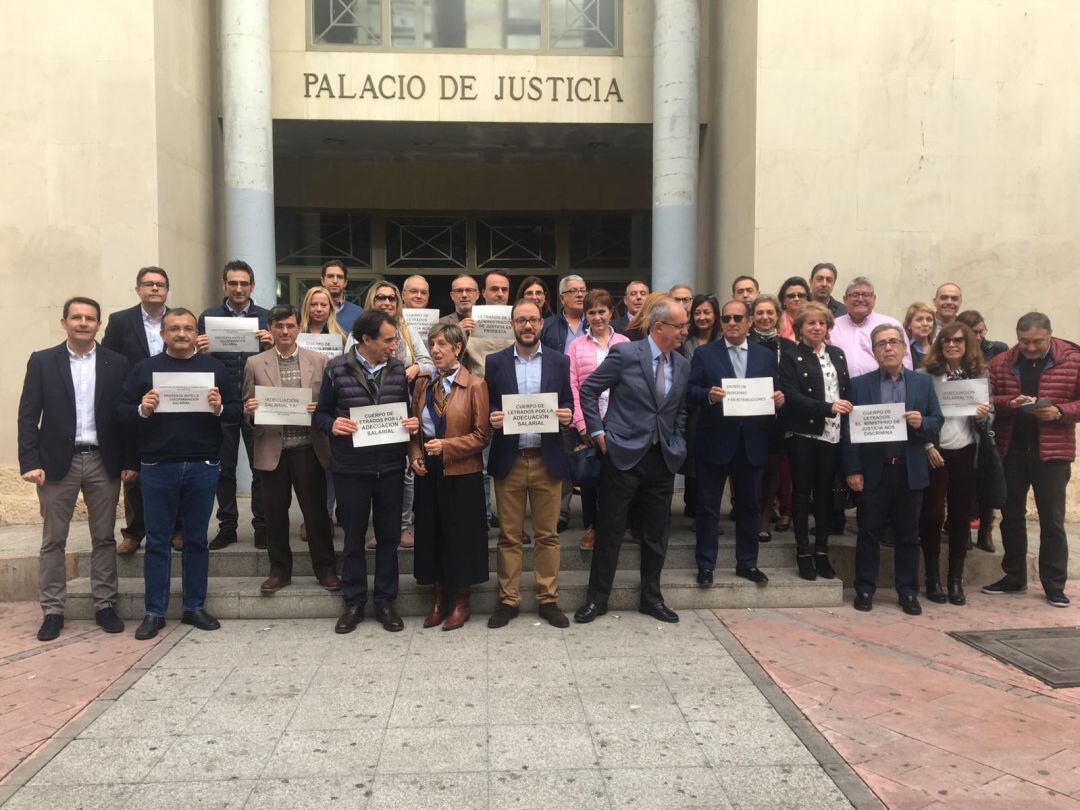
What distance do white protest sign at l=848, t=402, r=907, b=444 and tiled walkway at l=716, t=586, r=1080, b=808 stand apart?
1305 millimetres

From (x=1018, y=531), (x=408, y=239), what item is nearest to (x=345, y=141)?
(x=408, y=239)

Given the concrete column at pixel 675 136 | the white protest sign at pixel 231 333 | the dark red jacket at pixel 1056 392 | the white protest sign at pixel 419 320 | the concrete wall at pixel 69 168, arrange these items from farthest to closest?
the concrete column at pixel 675 136 < the concrete wall at pixel 69 168 < the white protest sign at pixel 419 320 < the dark red jacket at pixel 1056 392 < the white protest sign at pixel 231 333

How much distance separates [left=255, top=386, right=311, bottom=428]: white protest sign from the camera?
5.52m

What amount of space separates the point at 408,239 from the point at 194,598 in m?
8.61

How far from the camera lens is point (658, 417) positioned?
555cm

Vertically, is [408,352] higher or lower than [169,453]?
higher

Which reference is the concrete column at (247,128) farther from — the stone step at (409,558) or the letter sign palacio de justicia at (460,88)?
the stone step at (409,558)

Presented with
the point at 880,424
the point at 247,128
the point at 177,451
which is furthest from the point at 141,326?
the point at 880,424

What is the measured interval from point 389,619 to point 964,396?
441 cm

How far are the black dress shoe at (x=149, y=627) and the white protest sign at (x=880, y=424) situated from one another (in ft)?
16.5

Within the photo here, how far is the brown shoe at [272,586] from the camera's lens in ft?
19.1

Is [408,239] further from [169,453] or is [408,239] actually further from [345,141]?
[169,453]

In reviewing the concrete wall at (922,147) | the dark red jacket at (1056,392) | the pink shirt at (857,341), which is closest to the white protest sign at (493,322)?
the pink shirt at (857,341)

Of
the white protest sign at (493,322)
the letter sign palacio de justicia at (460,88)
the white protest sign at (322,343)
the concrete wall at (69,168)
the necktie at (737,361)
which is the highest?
the letter sign palacio de justicia at (460,88)
